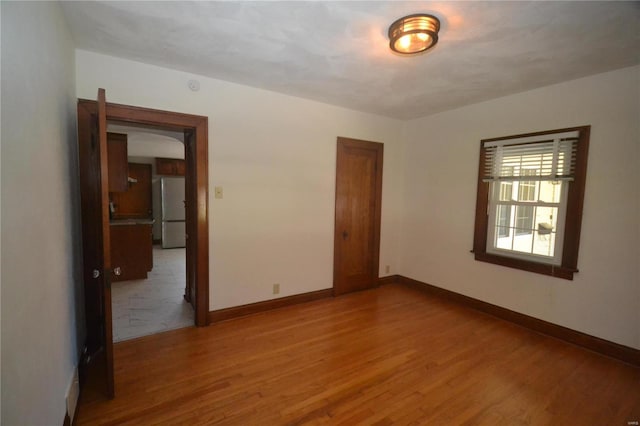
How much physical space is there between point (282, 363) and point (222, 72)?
272 centimetres

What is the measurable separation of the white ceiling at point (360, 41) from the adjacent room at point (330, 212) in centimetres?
2

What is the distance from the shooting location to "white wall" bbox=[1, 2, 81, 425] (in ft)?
3.40

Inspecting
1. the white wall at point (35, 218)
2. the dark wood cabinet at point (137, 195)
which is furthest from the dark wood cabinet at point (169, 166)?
the white wall at point (35, 218)

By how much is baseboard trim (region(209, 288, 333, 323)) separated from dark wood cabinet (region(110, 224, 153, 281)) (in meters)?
2.36

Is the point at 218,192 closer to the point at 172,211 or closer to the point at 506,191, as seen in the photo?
the point at 506,191

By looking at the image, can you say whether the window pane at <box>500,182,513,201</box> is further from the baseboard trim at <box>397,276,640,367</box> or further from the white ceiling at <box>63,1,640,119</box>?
the baseboard trim at <box>397,276,640,367</box>

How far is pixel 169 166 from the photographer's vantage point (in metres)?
7.74

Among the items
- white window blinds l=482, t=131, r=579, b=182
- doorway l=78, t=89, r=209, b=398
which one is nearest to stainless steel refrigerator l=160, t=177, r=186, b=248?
doorway l=78, t=89, r=209, b=398

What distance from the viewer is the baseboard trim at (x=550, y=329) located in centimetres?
254

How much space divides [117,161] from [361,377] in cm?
360

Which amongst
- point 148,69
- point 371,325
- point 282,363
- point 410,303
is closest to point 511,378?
point 371,325

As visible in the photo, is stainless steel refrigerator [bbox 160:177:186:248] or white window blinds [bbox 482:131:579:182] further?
stainless steel refrigerator [bbox 160:177:186:248]

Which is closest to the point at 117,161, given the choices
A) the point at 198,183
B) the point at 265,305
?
the point at 198,183

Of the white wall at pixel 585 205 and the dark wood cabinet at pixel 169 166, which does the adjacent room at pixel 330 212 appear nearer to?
the white wall at pixel 585 205
